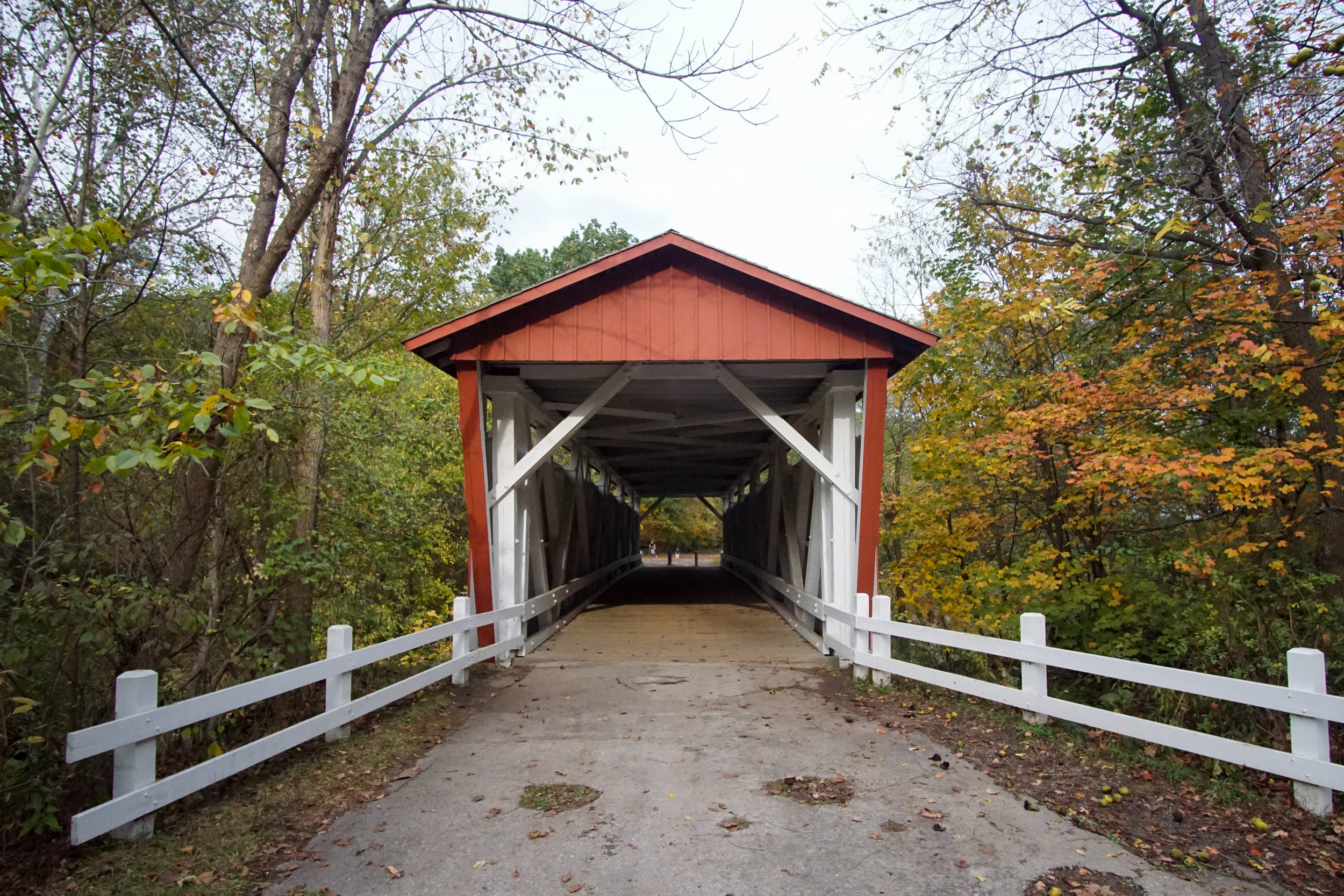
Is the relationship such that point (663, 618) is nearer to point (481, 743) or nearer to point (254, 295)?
point (481, 743)

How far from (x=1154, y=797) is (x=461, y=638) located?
5.51 meters

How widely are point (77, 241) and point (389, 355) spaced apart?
12691 millimetres

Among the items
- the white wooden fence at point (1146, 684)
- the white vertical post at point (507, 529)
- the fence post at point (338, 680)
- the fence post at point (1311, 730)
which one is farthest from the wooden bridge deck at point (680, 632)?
the fence post at point (1311, 730)

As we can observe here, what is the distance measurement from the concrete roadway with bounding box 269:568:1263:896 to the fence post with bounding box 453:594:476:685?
0.45 metres

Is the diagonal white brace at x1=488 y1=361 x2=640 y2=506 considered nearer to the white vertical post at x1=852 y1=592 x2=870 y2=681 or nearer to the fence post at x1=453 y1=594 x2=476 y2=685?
the fence post at x1=453 y1=594 x2=476 y2=685

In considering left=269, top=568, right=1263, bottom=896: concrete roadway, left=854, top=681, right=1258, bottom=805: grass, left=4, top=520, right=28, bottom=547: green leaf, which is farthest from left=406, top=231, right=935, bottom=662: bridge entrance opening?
left=4, top=520, right=28, bottom=547: green leaf

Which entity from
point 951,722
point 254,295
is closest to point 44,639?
point 254,295

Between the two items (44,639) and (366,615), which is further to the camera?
(366,615)

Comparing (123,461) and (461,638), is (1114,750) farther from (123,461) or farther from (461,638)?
(123,461)

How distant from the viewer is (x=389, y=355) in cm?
1537

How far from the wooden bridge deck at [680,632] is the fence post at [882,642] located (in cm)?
128

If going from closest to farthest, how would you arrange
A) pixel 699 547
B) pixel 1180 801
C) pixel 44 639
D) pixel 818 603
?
pixel 44 639 < pixel 1180 801 < pixel 818 603 < pixel 699 547

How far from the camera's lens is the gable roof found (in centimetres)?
820

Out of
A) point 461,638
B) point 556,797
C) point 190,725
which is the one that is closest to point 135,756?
point 190,725
